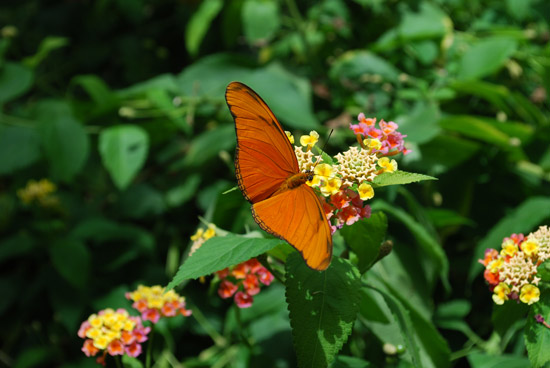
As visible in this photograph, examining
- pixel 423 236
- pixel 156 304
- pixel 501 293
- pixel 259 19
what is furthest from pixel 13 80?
pixel 501 293

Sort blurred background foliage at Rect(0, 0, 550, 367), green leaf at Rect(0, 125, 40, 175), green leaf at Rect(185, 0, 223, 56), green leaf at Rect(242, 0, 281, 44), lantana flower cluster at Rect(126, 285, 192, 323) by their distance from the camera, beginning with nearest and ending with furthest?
lantana flower cluster at Rect(126, 285, 192, 323)
blurred background foliage at Rect(0, 0, 550, 367)
green leaf at Rect(0, 125, 40, 175)
green leaf at Rect(242, 0, 281, 44)
green leaf at Rect(185, 0, 223, 56)

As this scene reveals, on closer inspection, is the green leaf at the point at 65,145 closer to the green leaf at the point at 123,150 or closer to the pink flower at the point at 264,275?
the green leaf at the point at 123,150

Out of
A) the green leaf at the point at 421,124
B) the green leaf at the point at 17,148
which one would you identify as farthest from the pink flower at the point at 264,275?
the green leaf at the point at 17,148

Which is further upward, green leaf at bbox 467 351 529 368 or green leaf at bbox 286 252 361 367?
green leaf at bbox 286 252 361 367

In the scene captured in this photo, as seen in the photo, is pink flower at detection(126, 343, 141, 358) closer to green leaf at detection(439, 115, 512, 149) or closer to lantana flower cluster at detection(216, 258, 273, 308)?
lantana flower cluster at detection(216, 258, 273, 308)

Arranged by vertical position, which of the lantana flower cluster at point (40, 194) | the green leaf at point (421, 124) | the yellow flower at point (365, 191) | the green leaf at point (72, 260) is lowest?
the green leaf at point (72, 260)

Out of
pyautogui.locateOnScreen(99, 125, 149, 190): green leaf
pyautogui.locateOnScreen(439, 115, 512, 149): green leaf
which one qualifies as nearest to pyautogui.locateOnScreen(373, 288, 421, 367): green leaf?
pyautogui.locateOnScreen(439, 115, 512, 149): green leaf

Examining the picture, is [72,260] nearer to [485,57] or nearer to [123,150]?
[123,150]
